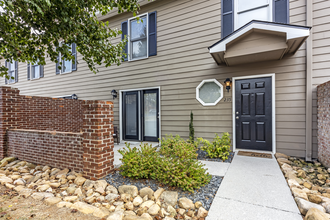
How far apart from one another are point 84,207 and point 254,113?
3.90 meters

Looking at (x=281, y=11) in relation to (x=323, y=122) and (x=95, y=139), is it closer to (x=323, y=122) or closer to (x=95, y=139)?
(x=323, y=122)

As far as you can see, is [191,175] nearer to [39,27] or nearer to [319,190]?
[319,190]

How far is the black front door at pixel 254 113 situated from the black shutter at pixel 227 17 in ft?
4.51

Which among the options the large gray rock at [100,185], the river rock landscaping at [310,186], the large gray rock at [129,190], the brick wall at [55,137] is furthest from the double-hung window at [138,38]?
the river rock landscaping at [310,186]

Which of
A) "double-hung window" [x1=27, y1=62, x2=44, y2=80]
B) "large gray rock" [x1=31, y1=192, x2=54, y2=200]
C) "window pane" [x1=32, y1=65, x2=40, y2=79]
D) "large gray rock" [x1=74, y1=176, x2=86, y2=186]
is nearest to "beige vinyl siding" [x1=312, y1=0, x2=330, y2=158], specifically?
"large gray rock" [x1=74, y1=176, x2=86, y2=186]

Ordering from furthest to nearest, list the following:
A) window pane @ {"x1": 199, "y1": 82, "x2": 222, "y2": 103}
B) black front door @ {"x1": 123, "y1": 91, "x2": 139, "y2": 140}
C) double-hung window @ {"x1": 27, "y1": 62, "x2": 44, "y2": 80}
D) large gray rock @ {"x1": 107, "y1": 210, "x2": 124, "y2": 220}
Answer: double-hung window @ {"x1": 27, "y1": 62, "x2": 44, "y2": 80} < black front door @ {"x1": 123, "y1": 91, "x2": 139, "y2": 140} < window pane @ {"x1": 199, "y1": 82, "x2": 222, "y2": 103} < large gray rock @ {"x1": 107, "y1": 210, "x2": 124, "y2": 220}

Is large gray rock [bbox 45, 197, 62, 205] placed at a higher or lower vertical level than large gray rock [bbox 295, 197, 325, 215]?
lower

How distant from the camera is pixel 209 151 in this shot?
11.6ft

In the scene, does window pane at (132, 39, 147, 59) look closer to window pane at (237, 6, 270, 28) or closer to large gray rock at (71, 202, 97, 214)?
window pane at (237, 6, 270, 28)

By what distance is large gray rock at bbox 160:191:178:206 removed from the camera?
74.2 inches

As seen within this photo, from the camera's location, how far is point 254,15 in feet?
12.5

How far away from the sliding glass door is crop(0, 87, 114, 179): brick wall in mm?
2187

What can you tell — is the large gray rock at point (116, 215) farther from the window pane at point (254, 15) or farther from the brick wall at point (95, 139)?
the window pane at point (254, 15)

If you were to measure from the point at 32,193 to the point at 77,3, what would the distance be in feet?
10.3
